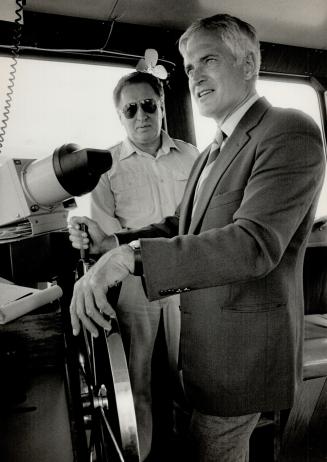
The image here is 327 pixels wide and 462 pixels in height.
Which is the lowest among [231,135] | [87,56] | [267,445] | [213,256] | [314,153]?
[267,445]

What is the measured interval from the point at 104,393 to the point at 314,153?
2.79ft

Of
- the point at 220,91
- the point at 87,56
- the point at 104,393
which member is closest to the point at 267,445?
the point at 104,393

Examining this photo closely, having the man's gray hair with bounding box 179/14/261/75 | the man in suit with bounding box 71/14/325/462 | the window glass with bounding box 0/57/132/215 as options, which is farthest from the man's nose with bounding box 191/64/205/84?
the window glass with bounding box 0/57/132/215

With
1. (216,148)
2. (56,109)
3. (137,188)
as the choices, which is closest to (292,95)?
(137,188)

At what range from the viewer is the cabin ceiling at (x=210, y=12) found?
2.56m

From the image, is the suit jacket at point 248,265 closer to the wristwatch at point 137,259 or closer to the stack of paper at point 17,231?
the wristwatch at point 137,259

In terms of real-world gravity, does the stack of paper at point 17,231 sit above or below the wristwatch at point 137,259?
above

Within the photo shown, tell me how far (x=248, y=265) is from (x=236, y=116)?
2.21 ft

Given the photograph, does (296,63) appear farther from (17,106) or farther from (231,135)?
(231,135)

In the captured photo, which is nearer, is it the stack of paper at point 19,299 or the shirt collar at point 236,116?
the stack of paper at point 19,299

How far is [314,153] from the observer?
43.7 inches

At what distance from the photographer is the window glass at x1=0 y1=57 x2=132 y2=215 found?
2480mm

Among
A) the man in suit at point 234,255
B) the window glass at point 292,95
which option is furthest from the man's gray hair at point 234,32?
the window glass at point 292,95

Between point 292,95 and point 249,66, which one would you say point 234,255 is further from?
point 292,95
